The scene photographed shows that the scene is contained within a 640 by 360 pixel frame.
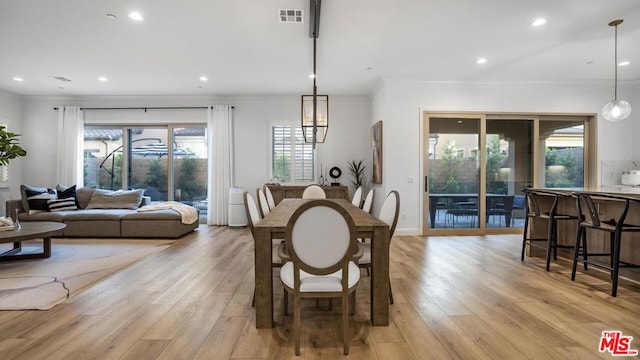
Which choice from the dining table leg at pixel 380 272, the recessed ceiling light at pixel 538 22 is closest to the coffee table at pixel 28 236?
the dining table leg at pixel 380 272

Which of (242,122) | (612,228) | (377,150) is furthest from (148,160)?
(612,228)

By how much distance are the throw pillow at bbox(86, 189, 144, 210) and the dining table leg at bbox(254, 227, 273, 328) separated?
474 centimetres

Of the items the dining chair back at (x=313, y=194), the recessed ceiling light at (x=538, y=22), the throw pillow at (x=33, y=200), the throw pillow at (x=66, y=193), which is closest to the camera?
the recessed ceiling light at (x=538, y=22)

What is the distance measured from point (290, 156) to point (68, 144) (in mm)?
4750

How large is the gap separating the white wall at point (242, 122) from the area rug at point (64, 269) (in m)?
2.52

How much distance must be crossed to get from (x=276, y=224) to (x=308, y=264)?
52 cm

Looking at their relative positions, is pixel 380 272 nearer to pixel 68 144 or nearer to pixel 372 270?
pixel 372 270

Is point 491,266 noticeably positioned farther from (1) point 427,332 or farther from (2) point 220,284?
(2) point 220,284

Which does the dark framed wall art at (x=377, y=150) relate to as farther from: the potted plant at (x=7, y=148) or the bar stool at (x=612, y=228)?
the potted plant at (x=7, y=148)

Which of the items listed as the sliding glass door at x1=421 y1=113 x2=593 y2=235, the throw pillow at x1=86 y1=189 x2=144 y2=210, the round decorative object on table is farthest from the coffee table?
the sliding glass door at x1=421 y1=113 x2=593 y2=235

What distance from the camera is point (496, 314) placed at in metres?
2.33

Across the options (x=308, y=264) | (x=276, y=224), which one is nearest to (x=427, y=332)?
(x=308, y=264)

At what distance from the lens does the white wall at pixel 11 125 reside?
6.26 meters

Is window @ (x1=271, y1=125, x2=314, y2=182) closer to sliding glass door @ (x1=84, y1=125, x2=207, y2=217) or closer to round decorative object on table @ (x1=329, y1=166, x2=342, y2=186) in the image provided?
round decorative object on table @ (x1=329, y1=166, x2=342, y2=186)
